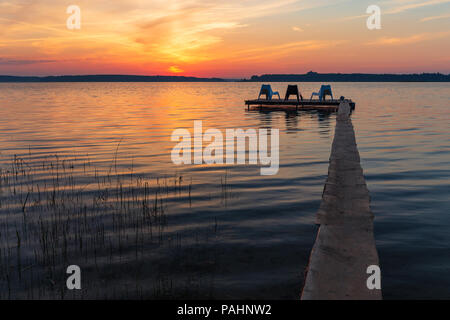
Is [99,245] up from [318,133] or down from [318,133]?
down

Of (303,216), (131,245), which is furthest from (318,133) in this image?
(131,245)

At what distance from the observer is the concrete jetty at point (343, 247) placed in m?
3.56

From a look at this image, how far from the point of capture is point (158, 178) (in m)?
10.4
